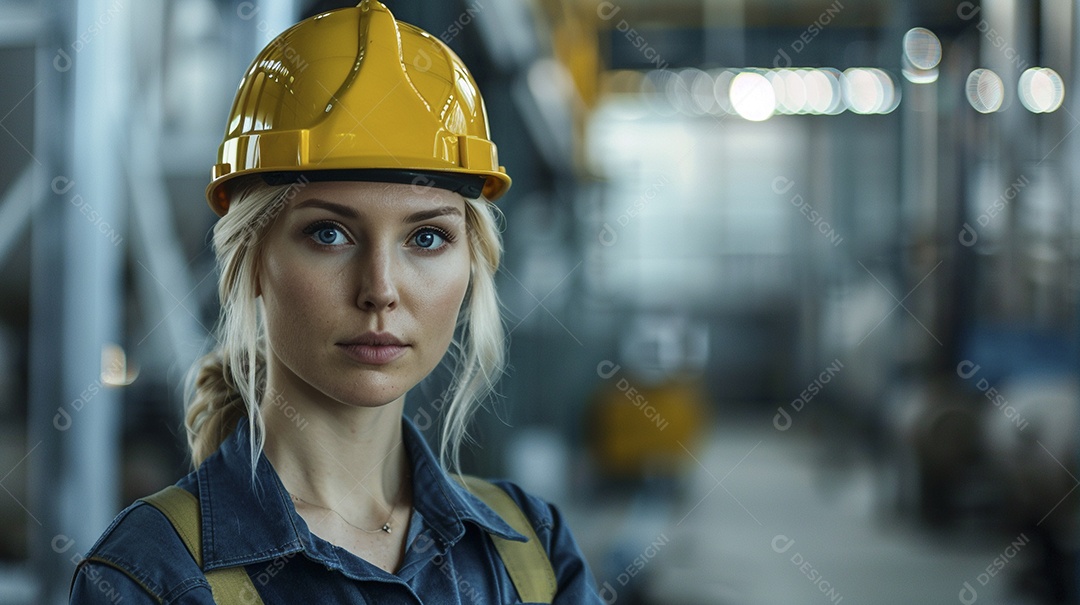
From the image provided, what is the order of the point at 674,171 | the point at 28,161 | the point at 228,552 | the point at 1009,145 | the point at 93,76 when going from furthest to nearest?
the point at 674,171, the point at 1009,145, the point at 28,161, the point at 93,76, the point at 228,552

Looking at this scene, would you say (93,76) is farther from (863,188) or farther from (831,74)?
(863,188)

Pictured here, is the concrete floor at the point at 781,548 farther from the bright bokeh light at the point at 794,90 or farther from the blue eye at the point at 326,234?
the bright bokeh light at the point at 794,90

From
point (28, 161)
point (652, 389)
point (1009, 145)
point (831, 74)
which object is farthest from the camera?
point (831, 74)

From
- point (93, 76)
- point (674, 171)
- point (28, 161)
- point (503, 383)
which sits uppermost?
point (674, 171)

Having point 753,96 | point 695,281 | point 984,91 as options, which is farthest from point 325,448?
point 695,281

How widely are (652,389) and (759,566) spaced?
3104 mm

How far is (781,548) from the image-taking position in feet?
28.5

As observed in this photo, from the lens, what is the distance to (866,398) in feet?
44.5

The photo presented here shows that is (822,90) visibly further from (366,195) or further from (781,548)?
(366,195)

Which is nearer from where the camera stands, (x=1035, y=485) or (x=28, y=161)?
(x=28, y=161)

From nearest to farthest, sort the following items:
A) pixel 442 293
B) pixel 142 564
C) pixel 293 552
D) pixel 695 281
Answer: pixel 142 564 → pixel 293 552 → pixel 442 293 → pixel 695 281

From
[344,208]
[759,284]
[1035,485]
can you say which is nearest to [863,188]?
[759,284]

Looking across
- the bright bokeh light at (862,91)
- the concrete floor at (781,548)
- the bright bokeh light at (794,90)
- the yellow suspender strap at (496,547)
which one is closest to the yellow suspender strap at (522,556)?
the yellow suspender strap at (496,547)

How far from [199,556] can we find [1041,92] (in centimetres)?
987
